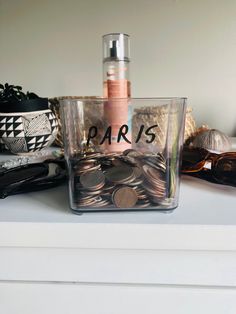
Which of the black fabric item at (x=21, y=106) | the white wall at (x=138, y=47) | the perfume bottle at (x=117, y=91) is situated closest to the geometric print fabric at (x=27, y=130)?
the black fabric item at (x=21, y=106)

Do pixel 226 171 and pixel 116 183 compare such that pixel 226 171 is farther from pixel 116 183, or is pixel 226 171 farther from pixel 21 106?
pixel 21 106

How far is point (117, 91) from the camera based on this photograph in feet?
1.58

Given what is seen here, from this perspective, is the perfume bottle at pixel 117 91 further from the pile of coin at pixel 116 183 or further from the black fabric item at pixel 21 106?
the black fabric item at pixel 21 106

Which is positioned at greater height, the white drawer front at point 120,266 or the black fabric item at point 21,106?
the black fabric item at point 21,106

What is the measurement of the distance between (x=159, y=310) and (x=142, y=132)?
0.64ft

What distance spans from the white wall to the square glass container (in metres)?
0.48

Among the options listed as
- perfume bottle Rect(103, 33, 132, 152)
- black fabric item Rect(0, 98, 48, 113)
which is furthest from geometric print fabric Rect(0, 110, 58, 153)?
perfume bottle Rect(103, 33, 132, 152)

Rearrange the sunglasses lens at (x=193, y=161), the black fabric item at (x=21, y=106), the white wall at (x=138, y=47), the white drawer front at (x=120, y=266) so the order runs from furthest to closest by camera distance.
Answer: the white wall at (x=138, y=47)
the black fabric item at (x=21, y=106)
the sunglasses lens at (x=193, y=161)
the white drawer front at (x=120, y=266)

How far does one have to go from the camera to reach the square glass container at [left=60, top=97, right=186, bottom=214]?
1.12 feet

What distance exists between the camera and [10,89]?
61 centimetres

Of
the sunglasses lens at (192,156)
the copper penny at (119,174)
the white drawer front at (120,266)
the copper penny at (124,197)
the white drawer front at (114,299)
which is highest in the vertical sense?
the copper penny at (119,174)

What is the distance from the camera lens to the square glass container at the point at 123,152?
34cm

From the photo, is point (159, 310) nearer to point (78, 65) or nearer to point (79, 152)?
point (79, 152)

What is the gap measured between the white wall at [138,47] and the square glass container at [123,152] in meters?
0.48
